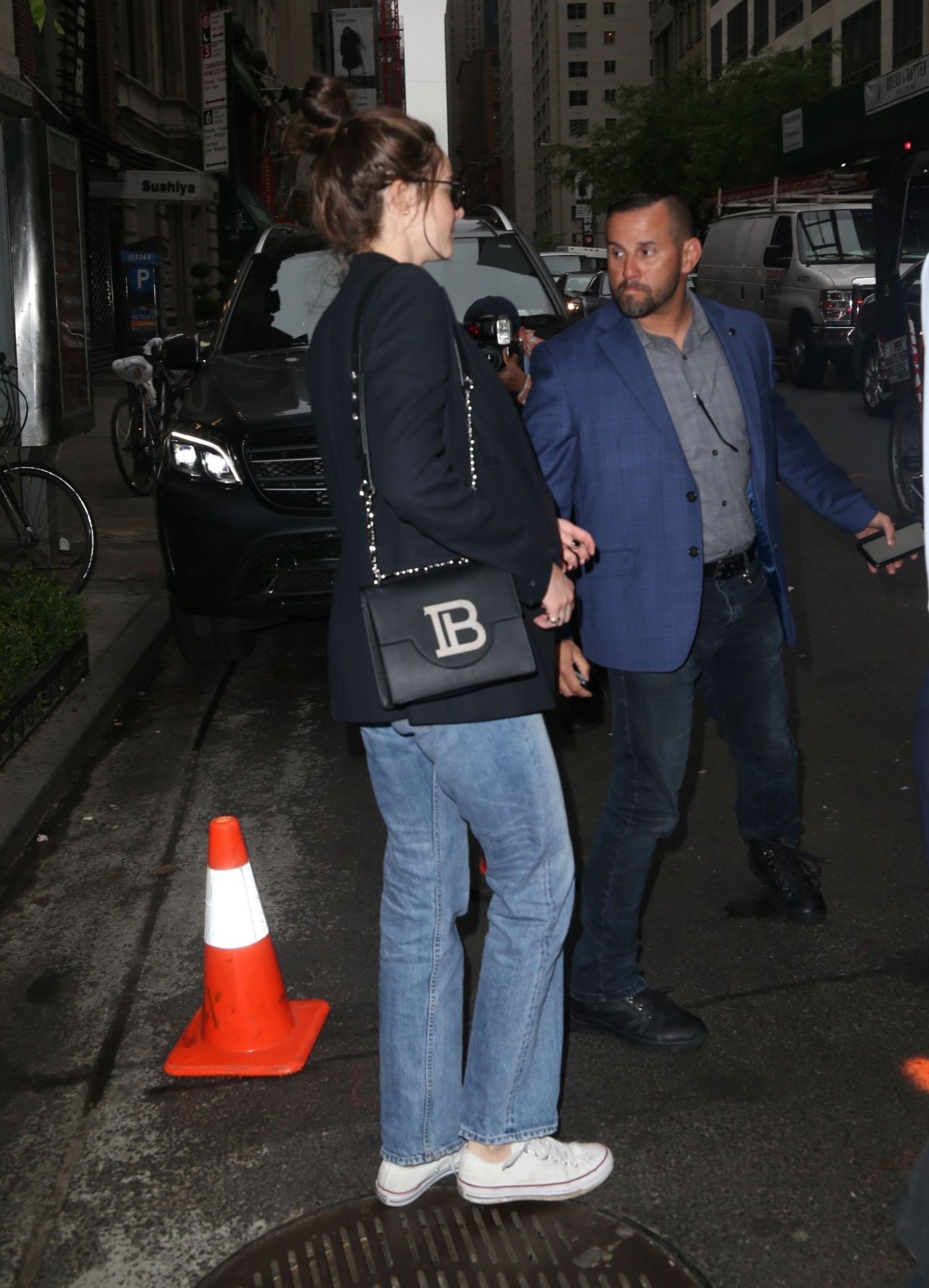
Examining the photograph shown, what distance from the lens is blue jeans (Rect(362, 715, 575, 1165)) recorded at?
2584mm

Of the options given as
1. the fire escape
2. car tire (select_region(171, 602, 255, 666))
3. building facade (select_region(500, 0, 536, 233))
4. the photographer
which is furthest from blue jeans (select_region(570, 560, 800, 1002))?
building facade (select_region(500, 0, 536, 233))

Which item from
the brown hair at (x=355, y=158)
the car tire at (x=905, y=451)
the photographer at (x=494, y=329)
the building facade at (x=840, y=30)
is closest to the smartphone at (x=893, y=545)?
the brown hair at (x=355, y=158)

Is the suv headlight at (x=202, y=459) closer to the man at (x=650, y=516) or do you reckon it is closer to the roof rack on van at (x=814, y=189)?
the man at (x=650, y=516)

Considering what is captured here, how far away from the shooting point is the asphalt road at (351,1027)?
9.50 feet

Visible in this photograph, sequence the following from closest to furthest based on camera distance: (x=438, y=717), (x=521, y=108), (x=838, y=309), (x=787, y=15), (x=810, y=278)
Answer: (x=438, y=717) < (x=838, y=309) < (x=810, y=278) < (x=787, y=15) < (x=521, y=108)

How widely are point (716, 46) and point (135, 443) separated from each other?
62.0m

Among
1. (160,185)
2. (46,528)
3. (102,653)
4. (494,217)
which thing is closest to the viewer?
(102,653)

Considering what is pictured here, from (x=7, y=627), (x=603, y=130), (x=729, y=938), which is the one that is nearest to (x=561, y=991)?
(x=729, y=938)

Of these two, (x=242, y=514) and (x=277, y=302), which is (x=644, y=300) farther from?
(x=277, y=302)

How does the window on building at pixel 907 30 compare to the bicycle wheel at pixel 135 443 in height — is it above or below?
above

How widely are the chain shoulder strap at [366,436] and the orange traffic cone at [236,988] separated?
125cm

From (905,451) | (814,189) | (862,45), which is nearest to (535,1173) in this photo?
(905,451)

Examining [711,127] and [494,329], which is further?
[711,127]

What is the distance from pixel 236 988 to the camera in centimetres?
354
